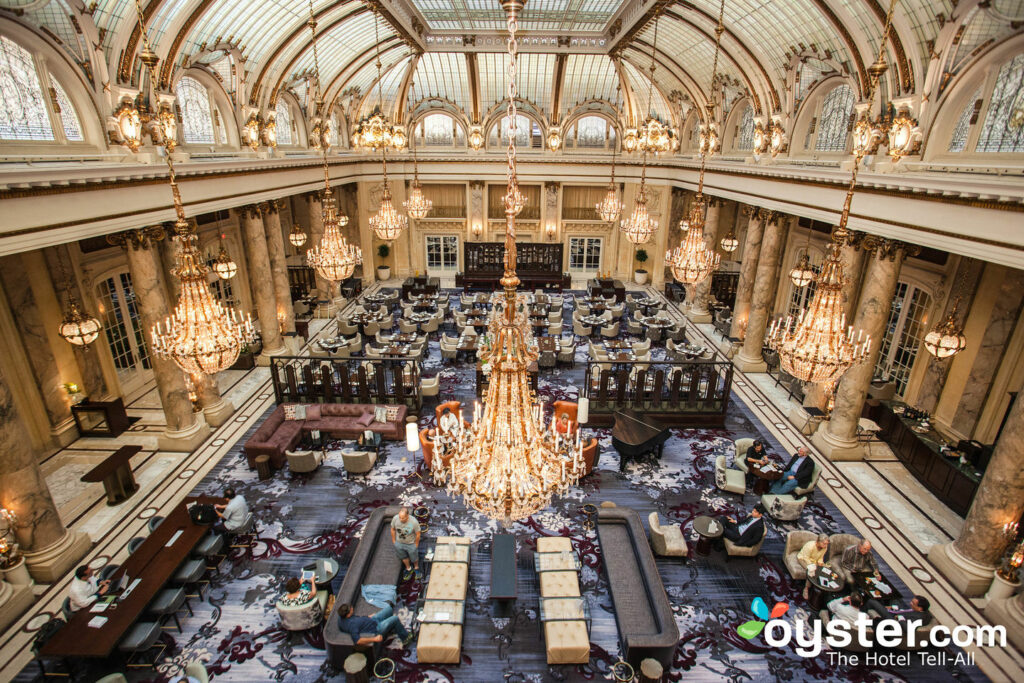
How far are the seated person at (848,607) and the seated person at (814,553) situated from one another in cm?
50

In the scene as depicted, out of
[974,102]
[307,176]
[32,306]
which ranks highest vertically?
[974,102]

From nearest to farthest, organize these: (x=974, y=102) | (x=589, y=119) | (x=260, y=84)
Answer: (x=974, y=102), (x=260, y=84), (x=589, y=119)

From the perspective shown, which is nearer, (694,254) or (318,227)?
(694,254)

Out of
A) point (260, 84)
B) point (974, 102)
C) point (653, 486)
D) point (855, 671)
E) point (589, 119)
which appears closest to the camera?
point (855, 671)

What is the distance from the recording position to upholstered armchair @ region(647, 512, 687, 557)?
8.14m

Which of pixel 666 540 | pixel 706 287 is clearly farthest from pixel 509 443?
pixel 706 287

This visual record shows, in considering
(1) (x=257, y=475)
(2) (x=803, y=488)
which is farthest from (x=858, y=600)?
(1) (x=257, y=475)

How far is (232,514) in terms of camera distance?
8273 mm

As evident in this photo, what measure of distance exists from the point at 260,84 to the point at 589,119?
14.2 metres

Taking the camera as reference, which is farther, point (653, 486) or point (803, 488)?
point (653, 486)

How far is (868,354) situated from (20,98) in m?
14.8

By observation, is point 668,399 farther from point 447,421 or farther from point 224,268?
point 224,268

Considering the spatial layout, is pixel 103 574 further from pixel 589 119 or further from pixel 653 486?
pixel 589 119

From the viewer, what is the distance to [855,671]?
656 centimetres
